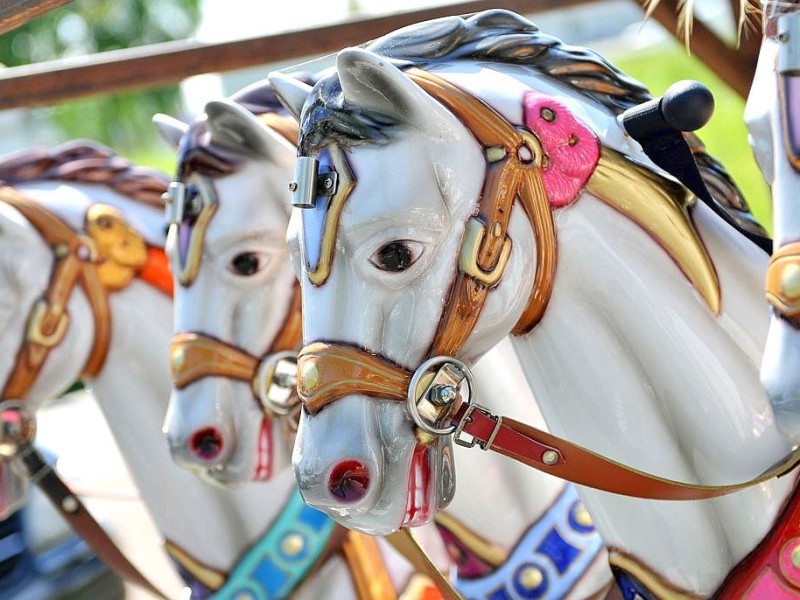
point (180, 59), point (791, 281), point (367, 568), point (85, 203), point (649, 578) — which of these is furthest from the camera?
point (180, 59)

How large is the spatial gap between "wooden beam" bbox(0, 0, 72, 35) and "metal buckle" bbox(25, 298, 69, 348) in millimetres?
782

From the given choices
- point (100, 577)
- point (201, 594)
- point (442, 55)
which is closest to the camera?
point (442, 55)

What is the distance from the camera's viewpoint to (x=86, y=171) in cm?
236

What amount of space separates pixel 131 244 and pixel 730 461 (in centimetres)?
134

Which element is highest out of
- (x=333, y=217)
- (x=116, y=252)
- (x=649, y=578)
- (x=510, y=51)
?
(x=510, y=51)

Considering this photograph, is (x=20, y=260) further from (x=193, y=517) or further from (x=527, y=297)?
(x=527, y=297)

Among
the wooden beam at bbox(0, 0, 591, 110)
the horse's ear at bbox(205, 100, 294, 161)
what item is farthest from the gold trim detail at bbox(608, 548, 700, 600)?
the wooden beam at bbox(0, 0, 591, 110)

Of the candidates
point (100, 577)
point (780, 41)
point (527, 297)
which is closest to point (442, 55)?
point (527, 297)

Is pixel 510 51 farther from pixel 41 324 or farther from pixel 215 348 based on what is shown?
pixel 41 324

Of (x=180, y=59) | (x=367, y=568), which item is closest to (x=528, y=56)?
(x=367, y=568)

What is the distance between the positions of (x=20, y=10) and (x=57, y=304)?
818mm

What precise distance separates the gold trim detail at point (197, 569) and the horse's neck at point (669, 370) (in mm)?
1069

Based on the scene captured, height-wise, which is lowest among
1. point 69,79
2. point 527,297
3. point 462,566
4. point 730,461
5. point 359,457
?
point 462,566

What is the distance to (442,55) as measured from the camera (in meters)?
1.30
